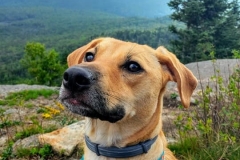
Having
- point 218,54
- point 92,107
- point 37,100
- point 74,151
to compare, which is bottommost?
point 218,54

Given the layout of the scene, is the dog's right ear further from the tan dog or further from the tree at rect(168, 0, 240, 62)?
the tree at rect(168, 0, 240, 62)

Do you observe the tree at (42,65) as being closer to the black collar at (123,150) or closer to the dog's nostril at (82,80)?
the black collar at (123,150)

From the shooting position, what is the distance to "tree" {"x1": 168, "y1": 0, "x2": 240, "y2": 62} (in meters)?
36.1

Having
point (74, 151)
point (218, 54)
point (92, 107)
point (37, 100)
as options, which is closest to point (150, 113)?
point (92, 107)

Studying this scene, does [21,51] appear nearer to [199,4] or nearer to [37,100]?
[199,4]

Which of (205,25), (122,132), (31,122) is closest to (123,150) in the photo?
(122,132)

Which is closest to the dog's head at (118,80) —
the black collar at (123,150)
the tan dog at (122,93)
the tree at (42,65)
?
the tan dog at (122,93)

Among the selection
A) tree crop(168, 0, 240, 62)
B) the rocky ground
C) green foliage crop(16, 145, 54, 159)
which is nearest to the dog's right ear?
the rocky ground

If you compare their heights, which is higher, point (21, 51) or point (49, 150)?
point (49, 150)

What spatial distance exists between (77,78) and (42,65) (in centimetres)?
4409

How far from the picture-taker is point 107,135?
10.7 ft

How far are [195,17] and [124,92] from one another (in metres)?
39.1

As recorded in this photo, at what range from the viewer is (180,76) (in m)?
3.47

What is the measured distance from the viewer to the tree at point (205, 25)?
36.1 meters
